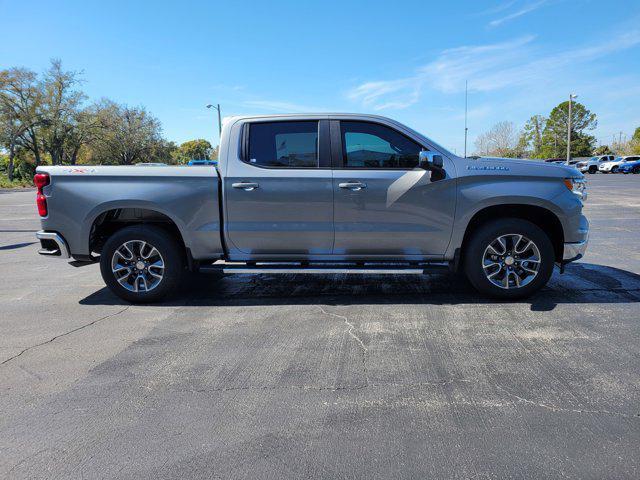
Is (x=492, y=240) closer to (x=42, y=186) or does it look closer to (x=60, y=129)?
(x=42, y=186)

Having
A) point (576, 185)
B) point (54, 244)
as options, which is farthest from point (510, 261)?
point (54, 244)

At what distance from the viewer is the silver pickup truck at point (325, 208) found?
4777 millimetres

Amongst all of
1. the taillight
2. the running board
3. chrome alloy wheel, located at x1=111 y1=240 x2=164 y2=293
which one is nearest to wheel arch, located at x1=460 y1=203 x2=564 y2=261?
the running board

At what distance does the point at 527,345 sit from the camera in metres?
3.75

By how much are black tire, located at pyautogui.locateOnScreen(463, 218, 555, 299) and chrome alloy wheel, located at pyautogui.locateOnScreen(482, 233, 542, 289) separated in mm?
40

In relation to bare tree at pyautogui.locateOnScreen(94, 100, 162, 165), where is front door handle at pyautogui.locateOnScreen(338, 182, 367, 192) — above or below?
below

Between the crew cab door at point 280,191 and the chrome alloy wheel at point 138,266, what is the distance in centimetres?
88

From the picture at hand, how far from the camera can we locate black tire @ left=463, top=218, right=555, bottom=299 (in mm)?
4777

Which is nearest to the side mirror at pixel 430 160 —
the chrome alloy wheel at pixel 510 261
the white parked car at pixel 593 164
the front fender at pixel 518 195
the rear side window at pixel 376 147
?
the rear side window at pixel 376 147

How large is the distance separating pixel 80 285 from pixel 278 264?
→ 3.02 meters

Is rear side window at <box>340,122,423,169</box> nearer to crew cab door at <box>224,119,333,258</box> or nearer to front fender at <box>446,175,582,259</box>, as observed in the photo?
crew cab door at <box>224,119,333,258</box>

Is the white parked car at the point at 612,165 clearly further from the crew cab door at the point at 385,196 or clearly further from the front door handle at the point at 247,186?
the front door handle at the point at 247,186

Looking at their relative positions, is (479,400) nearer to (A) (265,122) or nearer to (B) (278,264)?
(B) (278,264)

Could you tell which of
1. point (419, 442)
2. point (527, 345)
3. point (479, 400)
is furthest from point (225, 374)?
point (527, 345)
